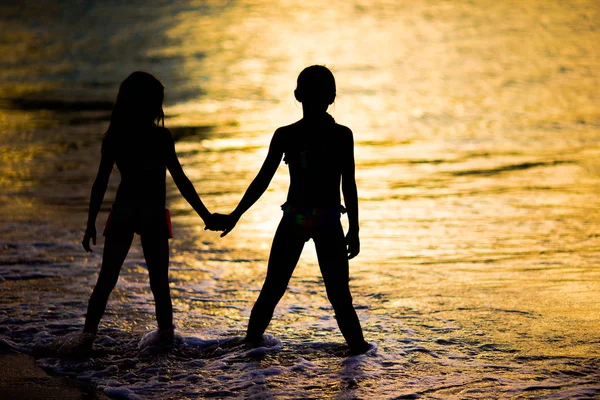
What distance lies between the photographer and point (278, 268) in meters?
6.56

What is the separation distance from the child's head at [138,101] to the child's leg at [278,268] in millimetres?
1093

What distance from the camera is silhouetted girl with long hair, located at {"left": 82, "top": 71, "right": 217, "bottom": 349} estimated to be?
6508mm

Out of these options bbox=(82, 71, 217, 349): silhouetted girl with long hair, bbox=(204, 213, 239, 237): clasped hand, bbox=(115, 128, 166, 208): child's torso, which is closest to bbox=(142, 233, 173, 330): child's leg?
bbox=(82, 71, 217, 349): silhouetted girl with long hair

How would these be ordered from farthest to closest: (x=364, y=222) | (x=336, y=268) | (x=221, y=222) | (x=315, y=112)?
(x=364, y=222) → (x=221, y=222) → (x=336, y=268) → (x=315, y=112)

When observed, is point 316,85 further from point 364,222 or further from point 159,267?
point 364,222

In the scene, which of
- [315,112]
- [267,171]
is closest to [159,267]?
[267,171]

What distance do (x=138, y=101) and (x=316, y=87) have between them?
46.3 inches

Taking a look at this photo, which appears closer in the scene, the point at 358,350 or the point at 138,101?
the point at 138,101

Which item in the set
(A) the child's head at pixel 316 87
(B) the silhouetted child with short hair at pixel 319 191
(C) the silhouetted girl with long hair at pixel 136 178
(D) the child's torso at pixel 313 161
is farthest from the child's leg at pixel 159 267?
(A) the child's head at pixel 316 87

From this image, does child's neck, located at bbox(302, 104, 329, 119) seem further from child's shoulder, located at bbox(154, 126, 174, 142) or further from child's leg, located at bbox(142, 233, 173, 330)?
child's leg, located at bbox(142, 233, 173, 330)

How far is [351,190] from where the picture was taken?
21.0 ft

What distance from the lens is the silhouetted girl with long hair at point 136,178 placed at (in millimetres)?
6508

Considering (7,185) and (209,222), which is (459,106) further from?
(209,222)

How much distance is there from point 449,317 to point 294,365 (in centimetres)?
154
